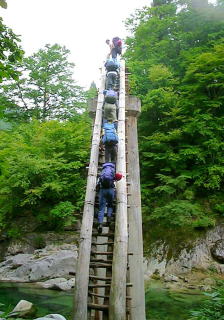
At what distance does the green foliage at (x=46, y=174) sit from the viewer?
49.3 feet

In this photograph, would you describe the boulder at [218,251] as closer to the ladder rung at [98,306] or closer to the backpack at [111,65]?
the backpack at [111,65]

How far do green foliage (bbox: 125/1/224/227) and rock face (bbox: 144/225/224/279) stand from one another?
0.60m

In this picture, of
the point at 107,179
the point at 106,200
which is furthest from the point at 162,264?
the point at 107,179

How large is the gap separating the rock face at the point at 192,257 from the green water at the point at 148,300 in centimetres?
101

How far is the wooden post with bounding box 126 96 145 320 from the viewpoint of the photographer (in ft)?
21.3

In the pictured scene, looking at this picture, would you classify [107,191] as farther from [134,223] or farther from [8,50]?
[8,50]

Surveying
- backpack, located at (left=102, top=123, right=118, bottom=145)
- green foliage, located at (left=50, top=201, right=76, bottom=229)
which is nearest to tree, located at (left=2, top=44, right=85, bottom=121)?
green foliage, located at (left=50, top=201, right=76, bottom=229)

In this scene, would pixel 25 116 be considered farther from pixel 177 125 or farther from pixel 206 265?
pixel 206 265

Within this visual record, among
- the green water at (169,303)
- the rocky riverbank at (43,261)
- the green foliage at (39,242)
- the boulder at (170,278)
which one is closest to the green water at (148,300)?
the green water at (169,303)

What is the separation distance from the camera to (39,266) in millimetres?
12391

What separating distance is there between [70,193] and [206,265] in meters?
7.25

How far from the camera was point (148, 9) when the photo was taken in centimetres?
2136

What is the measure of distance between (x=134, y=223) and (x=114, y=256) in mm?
2683

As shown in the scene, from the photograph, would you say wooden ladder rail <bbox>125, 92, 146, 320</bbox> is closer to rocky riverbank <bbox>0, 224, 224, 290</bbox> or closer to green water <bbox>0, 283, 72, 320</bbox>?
green water <bbox>0, 283, 72, 320</bbox>
